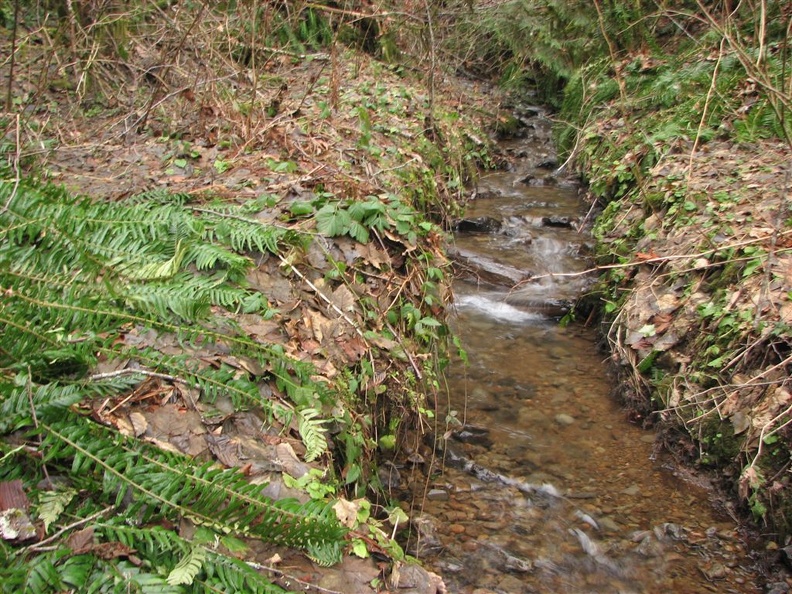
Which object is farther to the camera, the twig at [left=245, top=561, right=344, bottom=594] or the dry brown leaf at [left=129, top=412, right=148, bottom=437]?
the dry brown leaf at [left=129, top=412, right=148, bottom=437]

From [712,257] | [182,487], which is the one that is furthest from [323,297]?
[712,257]

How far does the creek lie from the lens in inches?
130

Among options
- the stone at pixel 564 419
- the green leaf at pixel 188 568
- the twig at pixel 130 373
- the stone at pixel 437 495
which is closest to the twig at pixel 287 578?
the green leaf at pixel 188 568

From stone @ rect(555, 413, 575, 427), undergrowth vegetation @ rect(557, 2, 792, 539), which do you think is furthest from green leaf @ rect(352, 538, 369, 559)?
stone @ rect(555, 413, 575, 427)

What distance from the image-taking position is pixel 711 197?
543 centimetres

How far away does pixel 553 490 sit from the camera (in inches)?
155

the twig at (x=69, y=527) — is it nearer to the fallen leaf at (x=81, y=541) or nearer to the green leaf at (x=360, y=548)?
the fallen leaf at (x=81, y=541)

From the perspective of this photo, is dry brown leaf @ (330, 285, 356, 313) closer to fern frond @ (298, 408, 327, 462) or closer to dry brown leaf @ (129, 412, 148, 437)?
fern frond @ (298, 408, 327, 462)

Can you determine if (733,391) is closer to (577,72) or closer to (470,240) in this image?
(470,240)

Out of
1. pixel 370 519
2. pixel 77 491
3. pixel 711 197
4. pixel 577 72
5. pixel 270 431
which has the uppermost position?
pixel 577 72

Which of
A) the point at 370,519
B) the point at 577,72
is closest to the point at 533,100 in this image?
the point at 577,72

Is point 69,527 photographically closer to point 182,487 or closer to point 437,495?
point 182,487

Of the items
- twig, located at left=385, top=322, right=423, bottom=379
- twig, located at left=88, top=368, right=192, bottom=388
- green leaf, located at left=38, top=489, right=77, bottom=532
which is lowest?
twig, located at left=385, top=322, right=423, bottom=379

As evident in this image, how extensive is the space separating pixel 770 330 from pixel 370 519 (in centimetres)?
297
